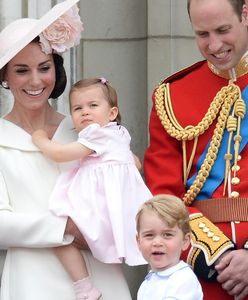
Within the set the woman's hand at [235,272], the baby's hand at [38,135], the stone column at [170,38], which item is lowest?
the woman's hand at [235,272]

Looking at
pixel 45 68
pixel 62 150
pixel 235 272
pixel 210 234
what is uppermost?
pixel 45 68

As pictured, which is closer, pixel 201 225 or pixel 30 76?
pixel 201 225

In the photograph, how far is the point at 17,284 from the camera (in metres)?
5.04

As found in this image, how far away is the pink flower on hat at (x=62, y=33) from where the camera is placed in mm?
5129

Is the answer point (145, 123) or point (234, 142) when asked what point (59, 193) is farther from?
point (145, 123)

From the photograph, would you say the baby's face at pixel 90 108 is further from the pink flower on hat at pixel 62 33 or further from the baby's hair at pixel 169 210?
the baby's hair at pixel 169 210

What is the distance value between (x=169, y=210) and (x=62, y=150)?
1.83ft

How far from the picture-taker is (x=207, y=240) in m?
4.99

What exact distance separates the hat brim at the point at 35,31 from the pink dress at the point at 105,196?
317 millimetres

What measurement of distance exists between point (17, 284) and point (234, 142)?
0.78 metres

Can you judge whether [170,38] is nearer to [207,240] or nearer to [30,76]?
[30,76]

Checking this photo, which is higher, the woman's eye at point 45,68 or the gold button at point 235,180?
the woman's eye at point 45,68

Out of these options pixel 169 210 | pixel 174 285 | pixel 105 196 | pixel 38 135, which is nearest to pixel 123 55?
pixel 38 135

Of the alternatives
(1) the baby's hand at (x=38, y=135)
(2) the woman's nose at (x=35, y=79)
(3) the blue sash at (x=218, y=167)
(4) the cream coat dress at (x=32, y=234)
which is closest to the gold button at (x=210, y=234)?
(3) the blue sash at (x=218, y=167)
